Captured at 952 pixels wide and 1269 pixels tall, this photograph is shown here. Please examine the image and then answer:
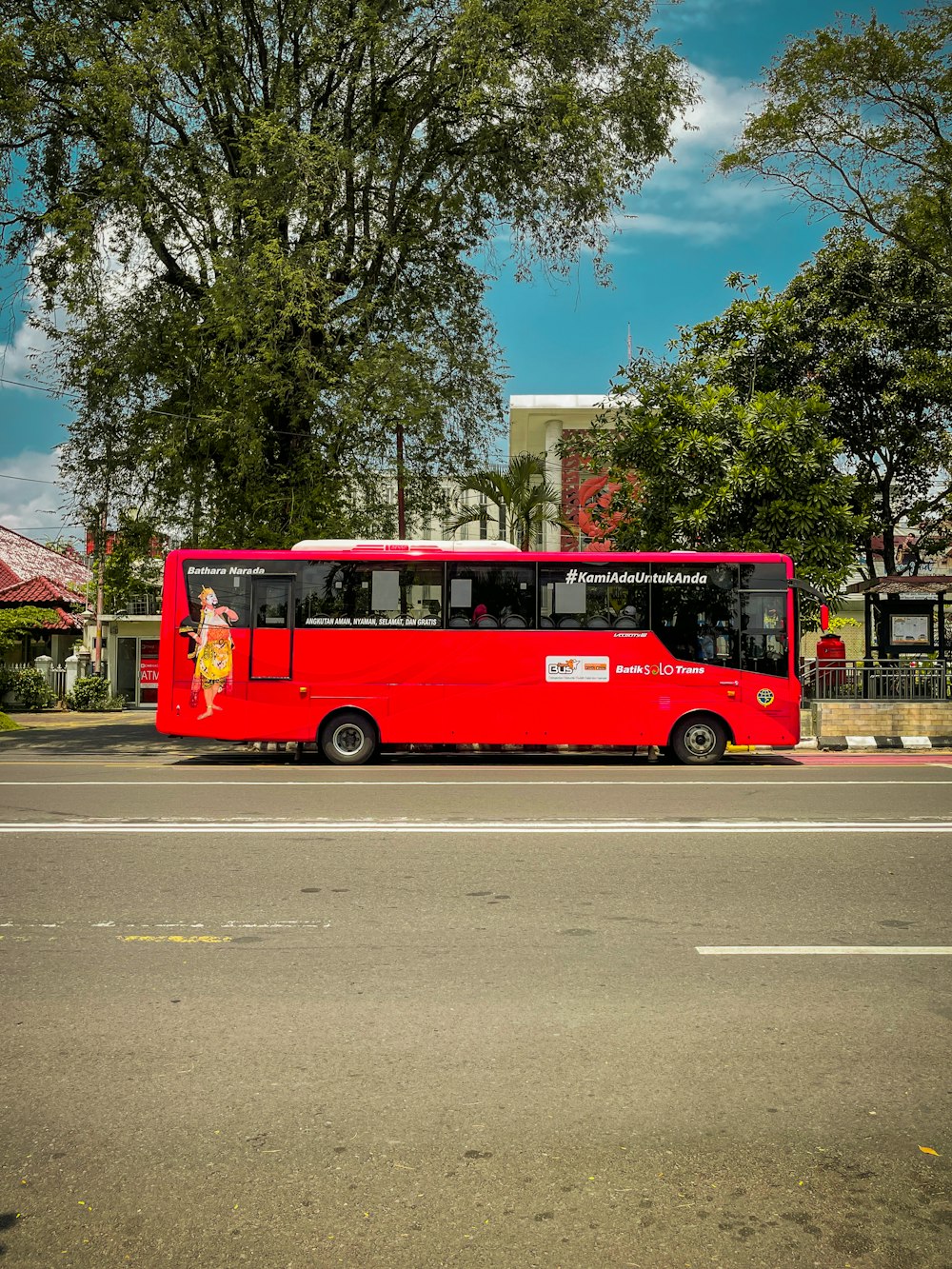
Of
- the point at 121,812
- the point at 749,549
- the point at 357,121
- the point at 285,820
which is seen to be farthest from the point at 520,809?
→ the point at 357,121

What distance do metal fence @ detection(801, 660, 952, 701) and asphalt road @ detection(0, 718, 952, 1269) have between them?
1229cm

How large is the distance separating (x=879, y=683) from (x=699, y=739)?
571 centimetres

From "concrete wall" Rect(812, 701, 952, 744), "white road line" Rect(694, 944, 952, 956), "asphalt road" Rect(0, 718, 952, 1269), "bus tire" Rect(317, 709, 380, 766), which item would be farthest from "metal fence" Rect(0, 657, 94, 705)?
"white road line" Rect(694, 944, 952, 956)

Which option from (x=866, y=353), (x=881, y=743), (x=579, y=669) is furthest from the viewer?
(x=866, y=353)

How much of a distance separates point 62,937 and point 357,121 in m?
18.7

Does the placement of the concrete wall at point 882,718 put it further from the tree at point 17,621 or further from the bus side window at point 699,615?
the tree at point 17,621

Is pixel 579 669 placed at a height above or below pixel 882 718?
above

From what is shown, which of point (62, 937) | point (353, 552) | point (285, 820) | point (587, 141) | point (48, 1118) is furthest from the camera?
point (587, 141)

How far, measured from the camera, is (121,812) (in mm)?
9992

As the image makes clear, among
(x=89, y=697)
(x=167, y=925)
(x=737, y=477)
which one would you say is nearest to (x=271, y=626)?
(x=737, y=477)

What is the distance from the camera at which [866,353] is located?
25531 millimetres

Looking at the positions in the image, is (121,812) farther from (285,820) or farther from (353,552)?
(353,552)

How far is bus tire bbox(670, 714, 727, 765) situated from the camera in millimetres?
16516

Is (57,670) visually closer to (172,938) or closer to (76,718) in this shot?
(76,718)
